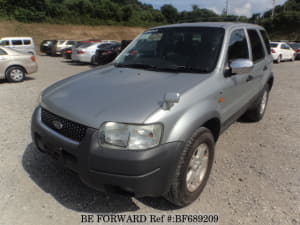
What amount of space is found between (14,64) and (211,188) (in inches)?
352

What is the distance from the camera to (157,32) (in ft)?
12.2

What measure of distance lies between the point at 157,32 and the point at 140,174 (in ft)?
8.09

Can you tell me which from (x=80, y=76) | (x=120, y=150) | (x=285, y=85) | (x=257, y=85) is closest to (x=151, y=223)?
(x=120, y=150)

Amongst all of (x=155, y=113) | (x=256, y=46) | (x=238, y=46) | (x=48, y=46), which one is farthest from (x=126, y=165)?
(x=48, y=46)

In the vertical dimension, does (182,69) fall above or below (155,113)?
above

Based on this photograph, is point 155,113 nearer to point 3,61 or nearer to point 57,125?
point 57,125

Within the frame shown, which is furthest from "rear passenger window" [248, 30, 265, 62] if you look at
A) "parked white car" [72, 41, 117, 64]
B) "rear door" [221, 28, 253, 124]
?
"parked white car" [72, 41, 117, 64]

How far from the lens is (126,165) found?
77.1 inches

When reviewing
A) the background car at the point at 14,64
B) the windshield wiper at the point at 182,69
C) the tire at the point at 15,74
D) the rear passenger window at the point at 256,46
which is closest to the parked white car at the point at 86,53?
the background car at the point at 14,64

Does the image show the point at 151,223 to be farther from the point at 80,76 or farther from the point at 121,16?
the point at 121,16

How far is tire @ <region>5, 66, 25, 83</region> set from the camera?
9.05 metres

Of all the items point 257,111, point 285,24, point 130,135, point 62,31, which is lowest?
point 257,111

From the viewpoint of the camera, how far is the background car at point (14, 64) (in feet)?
29.3

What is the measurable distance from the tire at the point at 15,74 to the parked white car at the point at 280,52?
1477 cm
